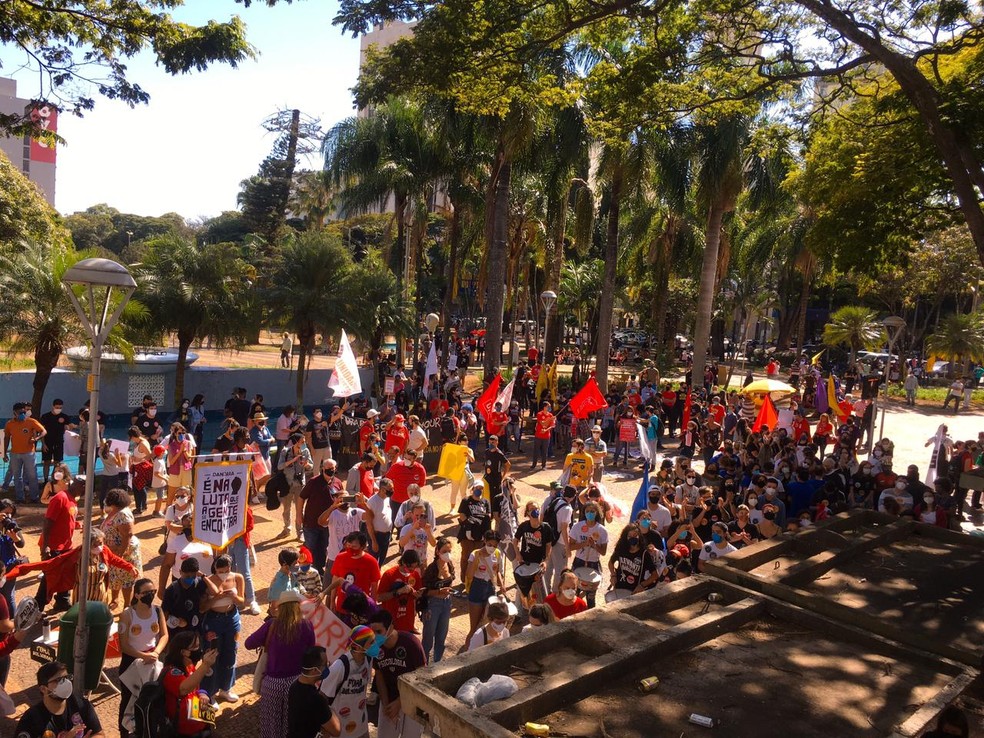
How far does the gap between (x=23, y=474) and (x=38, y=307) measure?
2946 mm

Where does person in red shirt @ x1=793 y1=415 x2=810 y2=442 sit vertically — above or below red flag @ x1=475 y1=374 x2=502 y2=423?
below

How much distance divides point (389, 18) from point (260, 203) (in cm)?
4968

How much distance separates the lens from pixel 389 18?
11.7 metres

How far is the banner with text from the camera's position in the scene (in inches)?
330

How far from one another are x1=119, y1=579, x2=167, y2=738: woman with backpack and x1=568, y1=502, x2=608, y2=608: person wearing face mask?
4.60m

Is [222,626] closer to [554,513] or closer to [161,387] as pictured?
[554,513]

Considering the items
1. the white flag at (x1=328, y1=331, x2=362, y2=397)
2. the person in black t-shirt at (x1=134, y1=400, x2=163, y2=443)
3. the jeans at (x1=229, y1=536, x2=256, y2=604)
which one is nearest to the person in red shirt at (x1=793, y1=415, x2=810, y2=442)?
the white flag at (x1=328, y1=331, x2=362, y2=397)

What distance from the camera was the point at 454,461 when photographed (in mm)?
13648

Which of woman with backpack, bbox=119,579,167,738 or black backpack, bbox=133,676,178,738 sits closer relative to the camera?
black backpack, bbox=133,676,178,738

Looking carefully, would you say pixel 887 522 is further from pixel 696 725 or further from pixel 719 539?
pixel 696 725

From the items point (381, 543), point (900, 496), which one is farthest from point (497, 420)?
point (900, 496)

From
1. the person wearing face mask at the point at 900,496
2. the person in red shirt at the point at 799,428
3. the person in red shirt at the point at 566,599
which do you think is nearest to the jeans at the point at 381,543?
the person in red shirt at the point at 566,599

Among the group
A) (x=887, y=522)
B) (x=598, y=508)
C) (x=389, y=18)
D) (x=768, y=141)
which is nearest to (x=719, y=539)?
(x=598, y=508)

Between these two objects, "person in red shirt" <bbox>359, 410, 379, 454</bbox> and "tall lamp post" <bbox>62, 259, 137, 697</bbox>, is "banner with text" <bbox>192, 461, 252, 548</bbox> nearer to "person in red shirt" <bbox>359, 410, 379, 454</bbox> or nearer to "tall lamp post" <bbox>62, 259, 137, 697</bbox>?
"tall lamp post" <bbox>62, 259, 137, 697</bbox>
